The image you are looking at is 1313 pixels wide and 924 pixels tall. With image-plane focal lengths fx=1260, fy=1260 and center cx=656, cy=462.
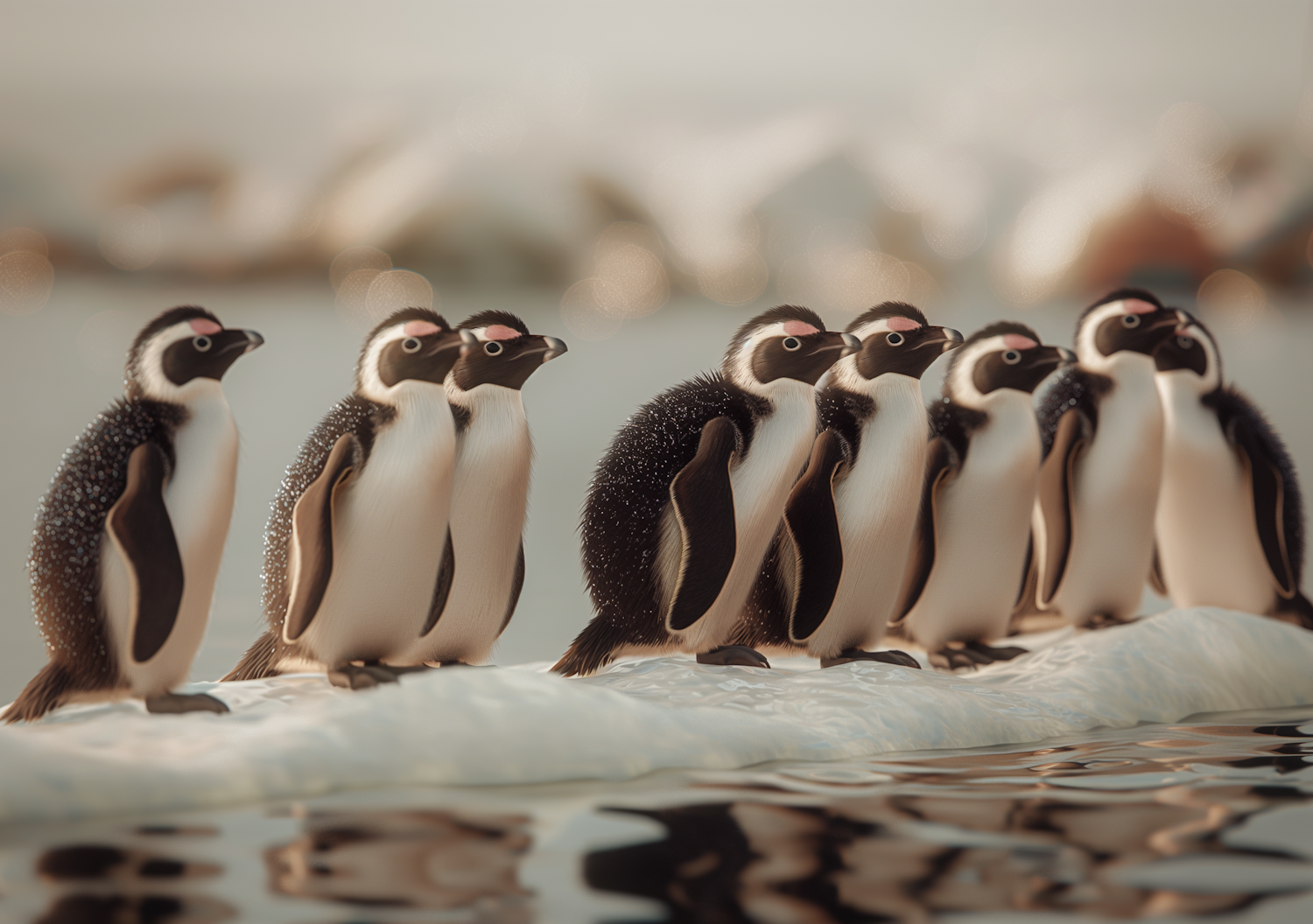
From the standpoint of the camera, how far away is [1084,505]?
2889 millimetres

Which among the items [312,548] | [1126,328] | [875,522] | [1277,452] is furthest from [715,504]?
[1277,452]

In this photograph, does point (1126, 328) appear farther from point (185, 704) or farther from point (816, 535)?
point (185, 704)

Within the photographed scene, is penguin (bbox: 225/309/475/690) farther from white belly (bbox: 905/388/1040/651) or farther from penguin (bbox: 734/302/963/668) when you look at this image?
white belly (bbox: 905/388/1040/651)

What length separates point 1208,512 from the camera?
119 inches

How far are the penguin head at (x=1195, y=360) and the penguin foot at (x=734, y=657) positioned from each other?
4.33 ft

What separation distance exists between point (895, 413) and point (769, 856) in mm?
1289

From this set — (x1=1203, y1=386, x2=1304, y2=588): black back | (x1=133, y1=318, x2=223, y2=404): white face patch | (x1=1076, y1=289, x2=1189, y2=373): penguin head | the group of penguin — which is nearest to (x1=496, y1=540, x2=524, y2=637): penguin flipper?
the group of penguin

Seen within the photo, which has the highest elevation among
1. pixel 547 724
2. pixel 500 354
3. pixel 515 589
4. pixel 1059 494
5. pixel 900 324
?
pixel 900 324

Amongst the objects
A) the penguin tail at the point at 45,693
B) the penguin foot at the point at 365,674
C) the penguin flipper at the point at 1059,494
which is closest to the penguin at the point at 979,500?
the penguin flipper at the point at 1059,494

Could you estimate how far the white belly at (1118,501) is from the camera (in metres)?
2.88

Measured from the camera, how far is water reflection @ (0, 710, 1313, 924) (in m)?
1.32

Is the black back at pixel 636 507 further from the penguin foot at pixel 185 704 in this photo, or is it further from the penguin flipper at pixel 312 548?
the penguin foot at pixel 185 704

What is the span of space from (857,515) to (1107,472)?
2.35ft

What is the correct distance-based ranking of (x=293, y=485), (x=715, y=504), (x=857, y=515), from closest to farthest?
(x=293, y=485), (x=715, y=504), (x=857, y=515)
